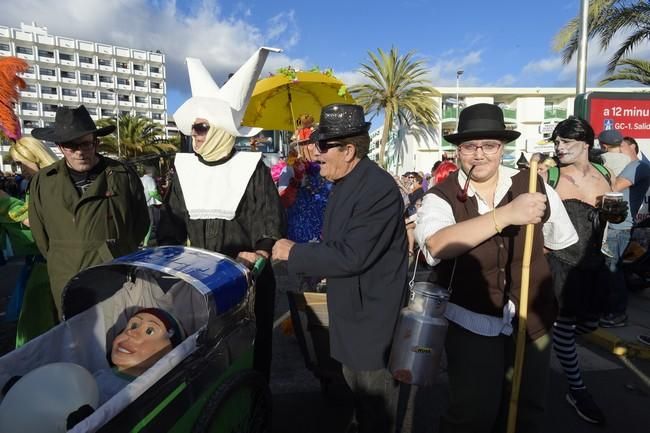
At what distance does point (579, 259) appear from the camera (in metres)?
2.68

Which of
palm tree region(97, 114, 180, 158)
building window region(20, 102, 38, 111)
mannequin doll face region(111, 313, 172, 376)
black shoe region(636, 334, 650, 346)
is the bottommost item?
black shoe region(636, 334, 650, 346)

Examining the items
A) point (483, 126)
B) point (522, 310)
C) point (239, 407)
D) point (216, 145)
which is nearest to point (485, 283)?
point (522, 310)

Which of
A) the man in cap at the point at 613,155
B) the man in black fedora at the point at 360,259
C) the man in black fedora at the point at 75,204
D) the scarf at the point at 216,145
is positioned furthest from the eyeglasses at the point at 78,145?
the man in cap at the point at 613,155

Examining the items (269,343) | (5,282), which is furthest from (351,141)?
(5,282)

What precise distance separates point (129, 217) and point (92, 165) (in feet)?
1.41

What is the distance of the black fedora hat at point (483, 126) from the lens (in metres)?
1.75

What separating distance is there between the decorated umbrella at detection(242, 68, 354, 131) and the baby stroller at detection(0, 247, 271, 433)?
2.85 meters

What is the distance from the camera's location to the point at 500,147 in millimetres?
1825

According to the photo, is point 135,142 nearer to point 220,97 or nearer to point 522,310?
point 220,97

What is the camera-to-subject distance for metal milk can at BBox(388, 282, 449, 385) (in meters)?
1.62

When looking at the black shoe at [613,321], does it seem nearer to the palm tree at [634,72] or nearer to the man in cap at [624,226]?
the man in cap at [624,226]

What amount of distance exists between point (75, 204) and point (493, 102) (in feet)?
95.1

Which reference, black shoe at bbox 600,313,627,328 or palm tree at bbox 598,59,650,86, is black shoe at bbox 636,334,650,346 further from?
palm tree at bbox 598,59,650,86

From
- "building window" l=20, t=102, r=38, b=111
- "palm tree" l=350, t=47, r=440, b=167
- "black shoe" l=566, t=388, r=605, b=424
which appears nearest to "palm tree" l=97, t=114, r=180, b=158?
"palm tree" l=350, t=47, r=440, b=167
